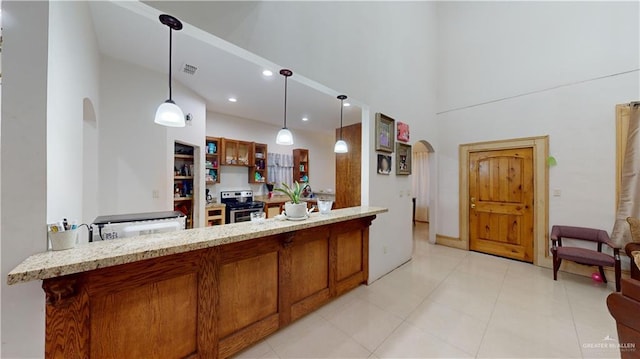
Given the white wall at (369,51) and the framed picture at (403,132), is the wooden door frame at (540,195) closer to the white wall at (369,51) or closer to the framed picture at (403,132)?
the white wall at (369,51)

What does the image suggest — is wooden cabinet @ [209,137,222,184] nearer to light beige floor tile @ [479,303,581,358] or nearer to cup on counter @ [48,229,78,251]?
cup on counter @ [48,229,78,251]

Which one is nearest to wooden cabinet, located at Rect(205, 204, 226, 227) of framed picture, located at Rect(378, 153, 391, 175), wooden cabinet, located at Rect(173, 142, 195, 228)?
wooden cabinet, located at Rect(173, 142, 195, 228)

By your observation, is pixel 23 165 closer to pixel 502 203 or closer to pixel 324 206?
pixel 324 206

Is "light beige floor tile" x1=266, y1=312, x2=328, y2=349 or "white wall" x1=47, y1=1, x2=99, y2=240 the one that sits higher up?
"white wall" x1=47, y1=1, x2=99, y2=240

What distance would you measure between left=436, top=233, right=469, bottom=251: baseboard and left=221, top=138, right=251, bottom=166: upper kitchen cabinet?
4.72 metres

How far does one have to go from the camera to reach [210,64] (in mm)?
2895

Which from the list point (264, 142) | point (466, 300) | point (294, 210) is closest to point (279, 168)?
point (264, 142)

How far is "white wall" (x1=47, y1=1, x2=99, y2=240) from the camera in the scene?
1.19 meters

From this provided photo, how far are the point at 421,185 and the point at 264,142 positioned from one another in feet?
17.1

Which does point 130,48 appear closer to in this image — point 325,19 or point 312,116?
point 325,19

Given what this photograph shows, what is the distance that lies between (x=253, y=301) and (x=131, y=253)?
1088 mm

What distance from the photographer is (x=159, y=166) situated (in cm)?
318

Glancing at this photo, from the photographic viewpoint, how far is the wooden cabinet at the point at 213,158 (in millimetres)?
4922

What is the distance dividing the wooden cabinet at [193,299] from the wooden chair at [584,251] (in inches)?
127
